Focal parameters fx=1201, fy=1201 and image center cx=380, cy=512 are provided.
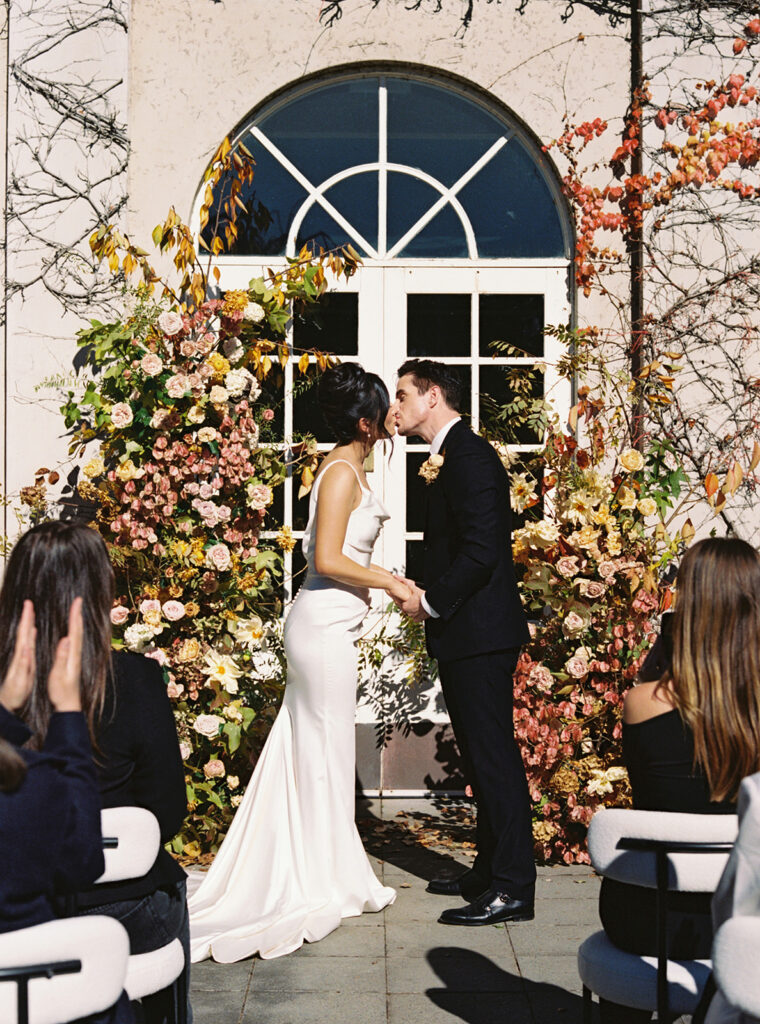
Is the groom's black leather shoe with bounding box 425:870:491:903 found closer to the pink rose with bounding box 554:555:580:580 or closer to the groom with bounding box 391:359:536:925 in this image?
the groom with bounding box 391:359:536:925

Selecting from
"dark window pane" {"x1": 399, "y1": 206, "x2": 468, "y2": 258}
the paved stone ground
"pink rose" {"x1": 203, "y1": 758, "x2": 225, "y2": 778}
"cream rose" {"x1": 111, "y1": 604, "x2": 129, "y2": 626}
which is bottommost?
the paved stone ground

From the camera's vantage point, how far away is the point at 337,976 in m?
4.02

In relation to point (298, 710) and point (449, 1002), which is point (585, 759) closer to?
point (298, 710)

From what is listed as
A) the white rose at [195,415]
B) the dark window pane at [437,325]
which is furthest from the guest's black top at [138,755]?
the dark window pane at [437,325]

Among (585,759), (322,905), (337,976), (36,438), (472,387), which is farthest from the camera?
(472,387)

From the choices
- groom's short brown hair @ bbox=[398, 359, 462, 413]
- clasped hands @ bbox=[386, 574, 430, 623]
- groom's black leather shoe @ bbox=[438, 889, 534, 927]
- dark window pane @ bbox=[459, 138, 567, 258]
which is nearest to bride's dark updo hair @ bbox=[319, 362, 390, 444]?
groom's short brown hair @ bbox=[398, 359, 462, 413]

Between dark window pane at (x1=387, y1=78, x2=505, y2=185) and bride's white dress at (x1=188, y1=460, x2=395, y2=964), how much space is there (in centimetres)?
262

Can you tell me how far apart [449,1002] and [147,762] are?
1509mm

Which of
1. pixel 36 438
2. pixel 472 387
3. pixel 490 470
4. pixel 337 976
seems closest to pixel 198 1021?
pixel 337 976

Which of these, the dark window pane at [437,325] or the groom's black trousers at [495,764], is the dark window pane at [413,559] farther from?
the groom's black trousers at [495,764]

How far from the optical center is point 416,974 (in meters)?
4.04

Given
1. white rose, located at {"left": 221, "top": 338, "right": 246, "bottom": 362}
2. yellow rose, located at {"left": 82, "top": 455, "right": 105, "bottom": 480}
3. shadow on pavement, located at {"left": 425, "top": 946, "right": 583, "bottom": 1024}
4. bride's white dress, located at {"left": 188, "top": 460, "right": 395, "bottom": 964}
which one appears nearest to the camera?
shadow on pavement, located at {"left": 425, "top": 946, "right": 583, "bottom": 1024}

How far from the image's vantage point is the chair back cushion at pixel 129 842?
9.08 feet

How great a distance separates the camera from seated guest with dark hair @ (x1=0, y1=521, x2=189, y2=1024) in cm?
254
